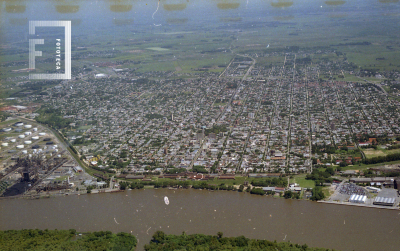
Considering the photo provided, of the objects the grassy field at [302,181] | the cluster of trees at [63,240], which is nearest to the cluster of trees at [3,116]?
the cluster of trees at [63,240]

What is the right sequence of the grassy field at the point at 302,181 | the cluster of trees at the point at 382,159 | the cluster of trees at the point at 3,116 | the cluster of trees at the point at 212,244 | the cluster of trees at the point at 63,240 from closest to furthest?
the cluster of trees at the point at 212,244, the cluster of trees at the point at 63,240, the grassy field at the point at 302,181, the cluster of trees at the point at 382,159, the cluster of trees at the point at 3,116

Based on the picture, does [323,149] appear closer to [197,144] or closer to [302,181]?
[302,181]

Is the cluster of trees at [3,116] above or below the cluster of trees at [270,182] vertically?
below

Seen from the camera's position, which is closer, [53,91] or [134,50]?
[53,91]

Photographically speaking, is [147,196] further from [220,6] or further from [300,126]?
[220,6]

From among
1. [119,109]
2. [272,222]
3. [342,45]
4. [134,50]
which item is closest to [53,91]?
[119,109]

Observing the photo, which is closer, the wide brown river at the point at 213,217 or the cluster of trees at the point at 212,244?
the cluster of trees at the point at 212,244

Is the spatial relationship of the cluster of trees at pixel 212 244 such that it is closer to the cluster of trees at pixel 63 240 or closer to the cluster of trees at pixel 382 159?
the cluster of trees at pixel 63 240

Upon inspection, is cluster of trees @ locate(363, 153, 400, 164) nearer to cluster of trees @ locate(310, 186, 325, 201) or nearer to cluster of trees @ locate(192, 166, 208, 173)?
cluster of trees @ locate(310, 186, 325, 201)
